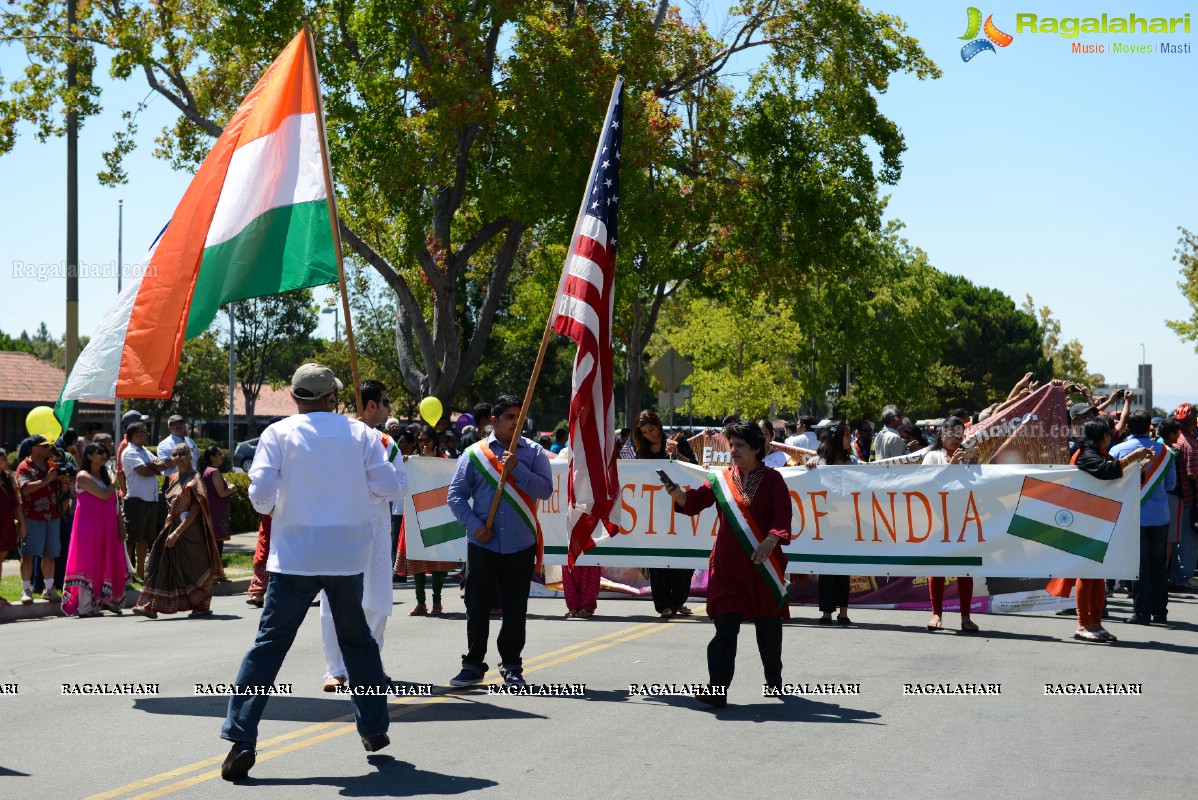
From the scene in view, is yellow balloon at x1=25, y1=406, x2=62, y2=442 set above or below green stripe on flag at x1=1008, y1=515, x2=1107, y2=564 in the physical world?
above

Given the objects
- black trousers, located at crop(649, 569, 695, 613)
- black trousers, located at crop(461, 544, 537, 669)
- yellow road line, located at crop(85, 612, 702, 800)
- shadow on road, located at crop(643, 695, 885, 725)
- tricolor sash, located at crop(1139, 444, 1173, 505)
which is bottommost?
shadow on road, located at crop(643, 695, 885, 725)

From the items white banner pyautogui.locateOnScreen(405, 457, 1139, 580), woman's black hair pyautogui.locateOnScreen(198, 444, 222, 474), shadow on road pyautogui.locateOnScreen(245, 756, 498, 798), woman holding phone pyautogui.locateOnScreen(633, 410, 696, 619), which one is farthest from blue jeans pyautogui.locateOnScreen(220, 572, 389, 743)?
woman's black hair pyautogui.locateOnScreen(198, 444, 222, 474)

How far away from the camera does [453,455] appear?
18.2 meters

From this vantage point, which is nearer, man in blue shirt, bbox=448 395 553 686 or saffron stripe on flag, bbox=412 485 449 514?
man in blue shirt, bbox=448 395 553 686

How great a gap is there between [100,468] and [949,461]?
8808 millimetres

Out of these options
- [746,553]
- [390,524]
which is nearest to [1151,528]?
[746,553]

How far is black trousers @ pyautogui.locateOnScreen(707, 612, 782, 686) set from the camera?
28.4 ft

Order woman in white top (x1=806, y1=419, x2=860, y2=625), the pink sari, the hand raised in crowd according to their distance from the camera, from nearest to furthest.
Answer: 1. woman in white top (x1=806, y1=419, x2=860, y2=625)
2. the hand raised in crowd
3. the pink sari

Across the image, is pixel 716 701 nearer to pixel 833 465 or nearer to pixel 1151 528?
pixel 833 465

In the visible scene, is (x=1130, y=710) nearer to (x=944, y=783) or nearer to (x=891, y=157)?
(x=944, y=783)

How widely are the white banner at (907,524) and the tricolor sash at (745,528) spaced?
4278 millimetres

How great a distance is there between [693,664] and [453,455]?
8.34 metres

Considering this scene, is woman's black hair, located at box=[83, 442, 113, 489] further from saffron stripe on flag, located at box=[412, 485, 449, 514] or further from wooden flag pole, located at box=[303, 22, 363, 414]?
wooden flag pole, located at box=[303, 22, 363, 414]

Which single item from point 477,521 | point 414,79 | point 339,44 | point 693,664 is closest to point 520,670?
point 477,521
